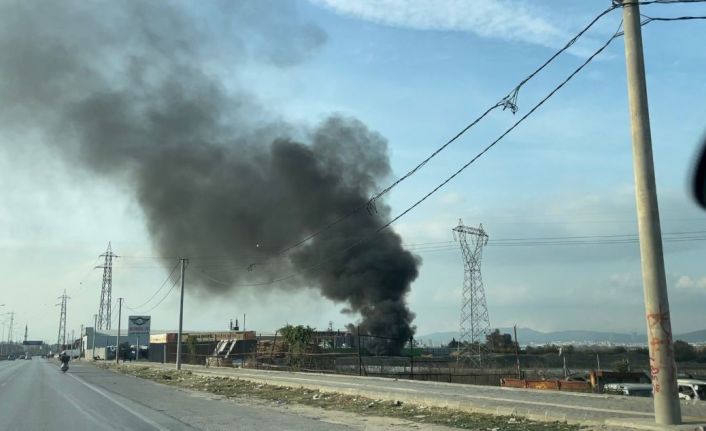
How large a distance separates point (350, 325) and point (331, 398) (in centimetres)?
4377

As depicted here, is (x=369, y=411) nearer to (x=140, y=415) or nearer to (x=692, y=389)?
(x=140, y=415)

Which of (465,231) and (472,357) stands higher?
(465,231)

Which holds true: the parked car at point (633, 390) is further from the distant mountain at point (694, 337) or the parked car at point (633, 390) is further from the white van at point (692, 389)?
the distant mountain at point (694, 337)

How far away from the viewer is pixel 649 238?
31.3 feet

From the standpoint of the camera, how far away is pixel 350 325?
61812mm

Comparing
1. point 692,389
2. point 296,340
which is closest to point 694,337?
point 296,340

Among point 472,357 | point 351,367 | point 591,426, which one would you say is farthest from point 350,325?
point 591,426

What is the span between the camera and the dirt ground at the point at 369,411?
→ 11.1m

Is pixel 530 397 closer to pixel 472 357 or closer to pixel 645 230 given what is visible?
pixel 645 230

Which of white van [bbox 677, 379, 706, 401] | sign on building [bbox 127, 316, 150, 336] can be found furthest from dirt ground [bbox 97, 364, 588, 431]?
sign on building [bbox 127, 316, 150, 336]

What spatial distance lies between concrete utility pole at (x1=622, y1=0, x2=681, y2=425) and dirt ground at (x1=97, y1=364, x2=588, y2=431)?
161cm

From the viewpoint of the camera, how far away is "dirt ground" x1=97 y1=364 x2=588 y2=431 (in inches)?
439

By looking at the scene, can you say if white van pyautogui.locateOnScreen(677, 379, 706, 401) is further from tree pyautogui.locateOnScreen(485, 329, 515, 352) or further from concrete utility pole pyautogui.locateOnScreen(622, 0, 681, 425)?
tree pyautogui.locateOnScreen(485, 329, 515, 352)

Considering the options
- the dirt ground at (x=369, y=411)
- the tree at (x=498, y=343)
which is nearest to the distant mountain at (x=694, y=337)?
the tree at (x=498, y=343)
